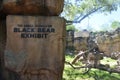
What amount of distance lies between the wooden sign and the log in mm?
126

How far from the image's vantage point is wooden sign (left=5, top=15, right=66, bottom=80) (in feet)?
16.7

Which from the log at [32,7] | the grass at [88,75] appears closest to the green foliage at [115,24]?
the grass at [88,75]

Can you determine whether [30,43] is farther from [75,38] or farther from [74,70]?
[75,38]

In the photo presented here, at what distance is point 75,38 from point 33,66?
42.3ft

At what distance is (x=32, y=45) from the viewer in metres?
5.08

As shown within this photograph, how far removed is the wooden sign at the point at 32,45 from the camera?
16.7 feet

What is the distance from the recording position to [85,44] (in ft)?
57.5

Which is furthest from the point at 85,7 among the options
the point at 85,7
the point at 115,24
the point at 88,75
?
the point at 115,24

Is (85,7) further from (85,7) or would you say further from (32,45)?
(32,45)

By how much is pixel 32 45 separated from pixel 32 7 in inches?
24.4

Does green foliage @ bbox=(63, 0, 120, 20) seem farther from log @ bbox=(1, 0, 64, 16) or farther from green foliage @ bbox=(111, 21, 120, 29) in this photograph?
green foliage @ bbox=(111, 21, 120, 29)

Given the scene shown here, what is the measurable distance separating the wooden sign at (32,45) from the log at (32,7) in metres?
0.13

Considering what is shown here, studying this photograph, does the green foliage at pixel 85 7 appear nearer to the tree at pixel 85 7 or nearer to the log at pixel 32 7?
the tree at pixel 85 7

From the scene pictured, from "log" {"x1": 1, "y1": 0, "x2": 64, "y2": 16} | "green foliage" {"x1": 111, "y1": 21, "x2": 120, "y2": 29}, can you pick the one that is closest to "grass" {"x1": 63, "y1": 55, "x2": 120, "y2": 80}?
"log" {"x1": 1, "y1": 0, "x2": 64, "y2": 16}
